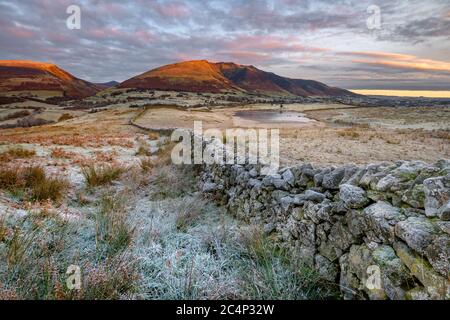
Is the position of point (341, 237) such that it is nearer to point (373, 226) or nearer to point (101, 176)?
point (373, 226)

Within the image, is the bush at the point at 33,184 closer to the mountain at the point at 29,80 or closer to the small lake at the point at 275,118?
the small lake at the point at 275,118

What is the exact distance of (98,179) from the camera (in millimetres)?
7898

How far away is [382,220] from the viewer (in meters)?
2.59

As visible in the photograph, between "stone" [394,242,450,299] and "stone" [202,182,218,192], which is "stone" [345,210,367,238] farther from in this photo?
"stone" [202,182,218,192]

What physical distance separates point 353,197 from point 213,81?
432 ft

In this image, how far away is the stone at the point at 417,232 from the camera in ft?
7.25

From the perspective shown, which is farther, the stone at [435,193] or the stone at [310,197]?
the stone at [310,197]

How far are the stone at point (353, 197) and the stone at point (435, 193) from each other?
1.84ft

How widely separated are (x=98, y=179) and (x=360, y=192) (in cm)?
683

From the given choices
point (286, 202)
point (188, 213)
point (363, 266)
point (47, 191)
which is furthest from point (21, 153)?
point (363, 266)

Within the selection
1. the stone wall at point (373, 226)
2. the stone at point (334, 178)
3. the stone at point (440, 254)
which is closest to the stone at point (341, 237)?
the stone wall at point (373, 226)

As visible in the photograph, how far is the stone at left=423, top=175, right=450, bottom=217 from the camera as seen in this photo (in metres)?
2.41

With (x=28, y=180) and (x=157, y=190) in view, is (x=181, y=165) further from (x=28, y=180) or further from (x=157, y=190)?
(x=28, y=180)

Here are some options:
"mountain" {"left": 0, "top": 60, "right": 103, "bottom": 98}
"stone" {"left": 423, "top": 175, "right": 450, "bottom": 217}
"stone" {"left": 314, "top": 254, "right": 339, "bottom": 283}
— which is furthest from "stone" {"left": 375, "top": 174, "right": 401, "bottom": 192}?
"mountain" {"left": 0, "top": 60, "right": 103, "bottom": 98}
